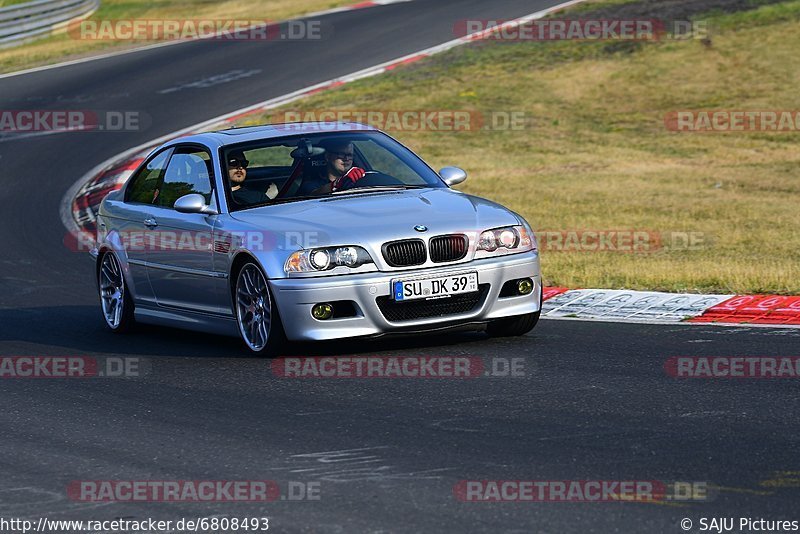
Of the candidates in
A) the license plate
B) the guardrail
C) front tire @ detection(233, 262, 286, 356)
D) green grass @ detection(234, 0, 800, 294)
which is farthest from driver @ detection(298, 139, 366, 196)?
the guardrail

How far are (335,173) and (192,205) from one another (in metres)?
1.03

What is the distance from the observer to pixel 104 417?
25.0 feet

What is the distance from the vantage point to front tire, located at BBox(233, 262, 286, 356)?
879 cm

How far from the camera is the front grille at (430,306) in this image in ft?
28.2

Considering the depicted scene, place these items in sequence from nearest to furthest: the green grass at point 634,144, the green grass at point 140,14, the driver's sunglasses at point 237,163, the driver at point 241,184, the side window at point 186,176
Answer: the driver at point 241,184 < the driver's sunglasses at point 237,163 < the side window at point 186,176 < the green grass at point 634,144 < the green grass at point 140,14

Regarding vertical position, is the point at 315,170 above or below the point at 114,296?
above

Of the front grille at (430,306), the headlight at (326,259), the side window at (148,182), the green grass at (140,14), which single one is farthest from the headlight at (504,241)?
the green grass at (140,14)

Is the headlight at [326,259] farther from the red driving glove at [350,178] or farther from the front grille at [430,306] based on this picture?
the red driving glove at [350,178]

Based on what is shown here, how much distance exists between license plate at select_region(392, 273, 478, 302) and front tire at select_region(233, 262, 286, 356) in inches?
31.1

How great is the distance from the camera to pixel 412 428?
22.5ft

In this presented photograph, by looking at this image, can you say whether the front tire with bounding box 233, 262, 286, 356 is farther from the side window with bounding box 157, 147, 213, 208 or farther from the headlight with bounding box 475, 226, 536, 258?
the headlight with bounding box 475, 226, 536, 258

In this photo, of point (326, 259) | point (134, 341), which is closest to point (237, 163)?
point (326, 259)

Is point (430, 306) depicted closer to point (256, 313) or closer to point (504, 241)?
point (504, 241)

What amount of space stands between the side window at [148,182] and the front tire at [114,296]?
1.66 ft
